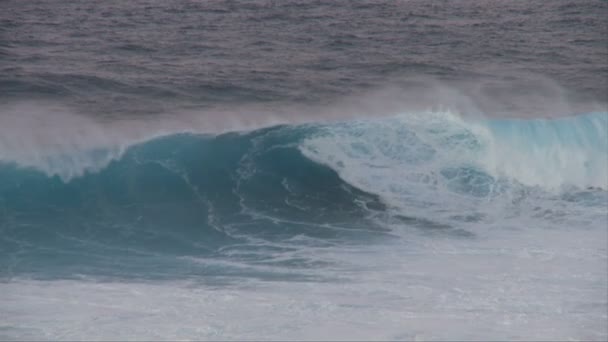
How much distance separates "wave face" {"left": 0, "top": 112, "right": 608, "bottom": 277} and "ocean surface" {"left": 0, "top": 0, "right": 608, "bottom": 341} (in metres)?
0.03

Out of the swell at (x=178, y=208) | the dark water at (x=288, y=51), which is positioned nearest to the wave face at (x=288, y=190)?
the swell at (x=178, y=208)

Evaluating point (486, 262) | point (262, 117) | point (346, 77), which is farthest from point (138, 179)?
point (486, 262)

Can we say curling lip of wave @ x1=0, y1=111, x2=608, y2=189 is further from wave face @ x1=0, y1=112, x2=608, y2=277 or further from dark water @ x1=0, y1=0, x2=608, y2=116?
dark water @ x1=0, y1=0, x2=608, y2=116

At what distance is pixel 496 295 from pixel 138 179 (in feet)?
14.2

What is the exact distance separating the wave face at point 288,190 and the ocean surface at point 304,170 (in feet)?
0.09

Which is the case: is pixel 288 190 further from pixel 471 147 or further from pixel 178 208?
pixel 471 147

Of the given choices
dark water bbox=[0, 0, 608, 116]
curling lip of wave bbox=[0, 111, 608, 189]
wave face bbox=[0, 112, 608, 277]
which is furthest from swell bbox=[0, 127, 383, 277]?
dark water bbox=[0, 0, 608, 116]

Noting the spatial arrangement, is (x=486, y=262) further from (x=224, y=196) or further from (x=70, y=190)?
(x=70, y=190)

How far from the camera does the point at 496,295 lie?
5930 millimetres

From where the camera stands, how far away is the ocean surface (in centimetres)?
580

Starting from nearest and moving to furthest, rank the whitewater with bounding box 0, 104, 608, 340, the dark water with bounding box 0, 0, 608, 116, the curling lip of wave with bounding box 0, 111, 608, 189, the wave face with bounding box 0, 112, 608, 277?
the whitewater with bounding box 0, 104, 608, 340, the wave face with bounding box 0, 112, 608, 277, the curling lip of wave with bounding box 0, 111, 608, 189, the dark water with bounding box 0, 0, 608, 116

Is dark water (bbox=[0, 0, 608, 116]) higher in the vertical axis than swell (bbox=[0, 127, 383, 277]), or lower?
higher

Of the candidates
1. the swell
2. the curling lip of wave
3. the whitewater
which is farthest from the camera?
the curling lip of wave

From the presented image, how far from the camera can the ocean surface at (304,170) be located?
19.0ft
